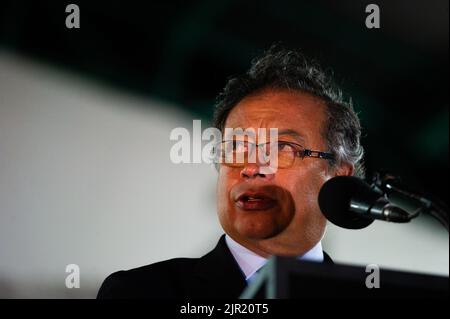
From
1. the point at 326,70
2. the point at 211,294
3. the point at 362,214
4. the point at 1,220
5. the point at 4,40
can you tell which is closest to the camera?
the point at 362,214

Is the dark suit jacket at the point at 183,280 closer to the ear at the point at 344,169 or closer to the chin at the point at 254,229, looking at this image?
the chin at the point at 254,229

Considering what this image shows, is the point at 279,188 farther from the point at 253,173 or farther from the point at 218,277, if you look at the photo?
the point at 218,277

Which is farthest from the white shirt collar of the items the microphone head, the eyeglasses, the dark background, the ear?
the microphone head

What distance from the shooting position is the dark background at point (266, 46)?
2262 mm

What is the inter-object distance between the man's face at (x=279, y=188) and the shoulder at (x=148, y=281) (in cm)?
20

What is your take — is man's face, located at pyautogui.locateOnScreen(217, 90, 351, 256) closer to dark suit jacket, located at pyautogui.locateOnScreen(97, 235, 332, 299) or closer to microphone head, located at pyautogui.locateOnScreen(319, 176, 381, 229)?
dark suit jacket, located at pyautogui.locateOnScreen(97, 235, 332, 299)

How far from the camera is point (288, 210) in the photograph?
2.11 m

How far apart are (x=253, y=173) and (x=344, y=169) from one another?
0.40 metres

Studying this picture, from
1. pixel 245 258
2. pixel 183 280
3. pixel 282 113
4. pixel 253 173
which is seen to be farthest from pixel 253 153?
pixel 183 280

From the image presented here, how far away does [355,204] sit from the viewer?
1300mm

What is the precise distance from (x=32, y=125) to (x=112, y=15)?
17.8 inches

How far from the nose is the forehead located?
15 cm
